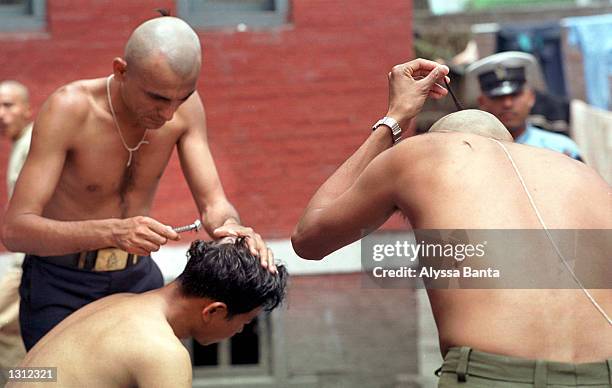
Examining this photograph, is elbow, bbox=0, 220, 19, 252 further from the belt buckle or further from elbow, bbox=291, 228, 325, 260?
elbow, bbox=291, 228, 325, 260

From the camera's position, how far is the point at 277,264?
11.1ft

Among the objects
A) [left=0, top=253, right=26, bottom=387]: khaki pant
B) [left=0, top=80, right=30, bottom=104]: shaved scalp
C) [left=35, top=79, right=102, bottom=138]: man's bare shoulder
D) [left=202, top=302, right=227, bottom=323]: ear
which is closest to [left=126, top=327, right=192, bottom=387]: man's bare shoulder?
[left=202, top=302, right=227, bottom=323]: ear

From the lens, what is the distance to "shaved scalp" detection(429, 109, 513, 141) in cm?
301

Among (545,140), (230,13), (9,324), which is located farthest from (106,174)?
(230,13)

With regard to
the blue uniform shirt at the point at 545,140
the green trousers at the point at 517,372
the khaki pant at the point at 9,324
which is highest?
the green trousers at the point at 517,372

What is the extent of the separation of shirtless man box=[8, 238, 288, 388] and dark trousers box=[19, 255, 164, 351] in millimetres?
763

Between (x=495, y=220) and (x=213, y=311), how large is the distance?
0.90 metres

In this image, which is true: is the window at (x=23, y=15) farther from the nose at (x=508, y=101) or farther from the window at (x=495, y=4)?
the window at (x=495, y=4)

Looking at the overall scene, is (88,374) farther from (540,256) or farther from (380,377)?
(380,377)

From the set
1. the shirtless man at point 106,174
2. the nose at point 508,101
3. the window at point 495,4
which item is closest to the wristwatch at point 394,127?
the shirtless man at point 106,174

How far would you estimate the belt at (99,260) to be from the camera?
3.92 metres

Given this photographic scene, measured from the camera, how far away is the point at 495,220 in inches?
107

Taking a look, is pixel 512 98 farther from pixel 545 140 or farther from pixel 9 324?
pixel 9 324

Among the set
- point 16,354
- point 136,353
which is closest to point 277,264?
point 136,353
